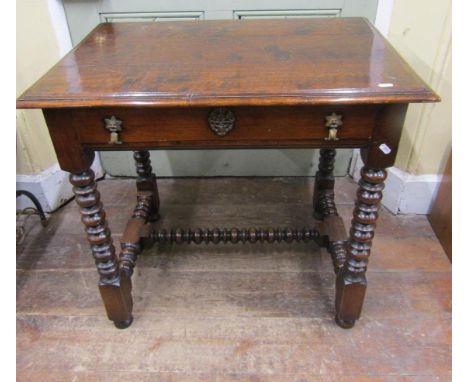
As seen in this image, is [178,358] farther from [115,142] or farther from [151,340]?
[115,142]

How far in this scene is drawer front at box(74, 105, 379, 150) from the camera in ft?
3.21

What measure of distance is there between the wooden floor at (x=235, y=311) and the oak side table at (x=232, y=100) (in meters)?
0.16

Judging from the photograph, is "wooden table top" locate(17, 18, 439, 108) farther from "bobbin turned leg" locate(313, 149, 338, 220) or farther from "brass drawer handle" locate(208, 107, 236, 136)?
"bobbin turned leg" locate(313, 149, 338, 220)

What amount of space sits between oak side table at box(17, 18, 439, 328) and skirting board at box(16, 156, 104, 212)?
2.56 feet

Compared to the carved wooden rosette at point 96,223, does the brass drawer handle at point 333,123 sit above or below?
above

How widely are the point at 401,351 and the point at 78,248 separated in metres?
1.30

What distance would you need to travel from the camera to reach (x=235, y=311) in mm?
1414

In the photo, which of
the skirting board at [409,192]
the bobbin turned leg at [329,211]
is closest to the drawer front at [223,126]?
the bobbin turned leg at [329,211]

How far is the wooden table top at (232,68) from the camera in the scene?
3.01 feet

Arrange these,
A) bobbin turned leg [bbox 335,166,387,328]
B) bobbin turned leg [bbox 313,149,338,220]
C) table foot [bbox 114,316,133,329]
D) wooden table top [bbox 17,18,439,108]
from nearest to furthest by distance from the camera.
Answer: wooden table top [bbox 17,18,439,108], bobbin turned leg [bbox 335,166,387,328], table foot [bbox 114,316,133,329], bobbin turned leg [bbox 313,149,338,220]

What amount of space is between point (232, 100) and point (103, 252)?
627mm

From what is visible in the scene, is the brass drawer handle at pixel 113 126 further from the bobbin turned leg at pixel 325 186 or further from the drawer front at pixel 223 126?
the bobbin turned leg at pixel 325 186

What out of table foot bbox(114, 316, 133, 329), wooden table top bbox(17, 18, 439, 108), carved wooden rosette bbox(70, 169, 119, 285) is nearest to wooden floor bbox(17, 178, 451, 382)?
table foot bbox(114, 316, 133, 329)

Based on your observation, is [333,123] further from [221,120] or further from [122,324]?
[122,324]
